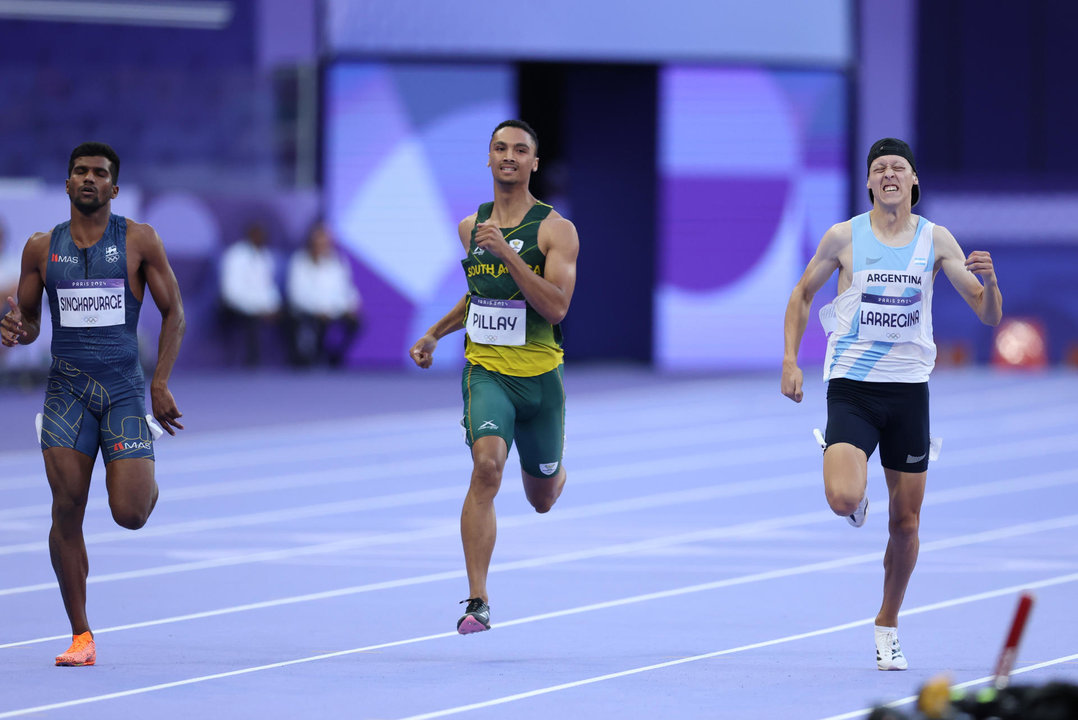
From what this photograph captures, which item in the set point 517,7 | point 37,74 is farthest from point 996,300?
point 37,74

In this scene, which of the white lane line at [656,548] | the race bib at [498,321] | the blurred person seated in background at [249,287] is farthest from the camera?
the blurred person seated in background at [249,287]

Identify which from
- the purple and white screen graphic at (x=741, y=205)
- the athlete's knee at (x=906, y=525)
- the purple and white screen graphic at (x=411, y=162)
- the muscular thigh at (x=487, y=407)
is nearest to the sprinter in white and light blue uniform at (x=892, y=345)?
the athlete's knee at (x=906, y=525)

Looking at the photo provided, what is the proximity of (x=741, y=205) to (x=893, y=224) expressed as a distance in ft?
49.1

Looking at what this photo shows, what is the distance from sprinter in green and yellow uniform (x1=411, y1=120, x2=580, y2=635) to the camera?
261 inches

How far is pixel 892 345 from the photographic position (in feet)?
20.5

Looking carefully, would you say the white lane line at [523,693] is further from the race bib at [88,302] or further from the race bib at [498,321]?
the race bib at [88,302]

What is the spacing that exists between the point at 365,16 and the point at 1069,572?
14117mm

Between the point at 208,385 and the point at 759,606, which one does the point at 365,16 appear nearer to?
the point at 208,385

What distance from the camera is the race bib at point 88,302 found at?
20.4 feet

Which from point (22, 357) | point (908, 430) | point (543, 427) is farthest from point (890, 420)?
point (22, 357)

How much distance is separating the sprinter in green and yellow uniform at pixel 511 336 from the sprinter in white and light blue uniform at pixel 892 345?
3.42ft

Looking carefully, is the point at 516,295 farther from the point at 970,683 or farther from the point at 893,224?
the point at 970,683

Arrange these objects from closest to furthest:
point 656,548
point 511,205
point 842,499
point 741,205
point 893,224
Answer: point 842,499, point 893,224, point 511,205, point 656,548, point 741,205

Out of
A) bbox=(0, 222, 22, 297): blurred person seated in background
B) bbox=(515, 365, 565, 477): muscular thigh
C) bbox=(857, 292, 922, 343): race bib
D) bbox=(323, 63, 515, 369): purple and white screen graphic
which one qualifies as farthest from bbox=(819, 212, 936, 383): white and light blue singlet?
bbox=(323, 63, 515, 369): purple and white screen graphic
